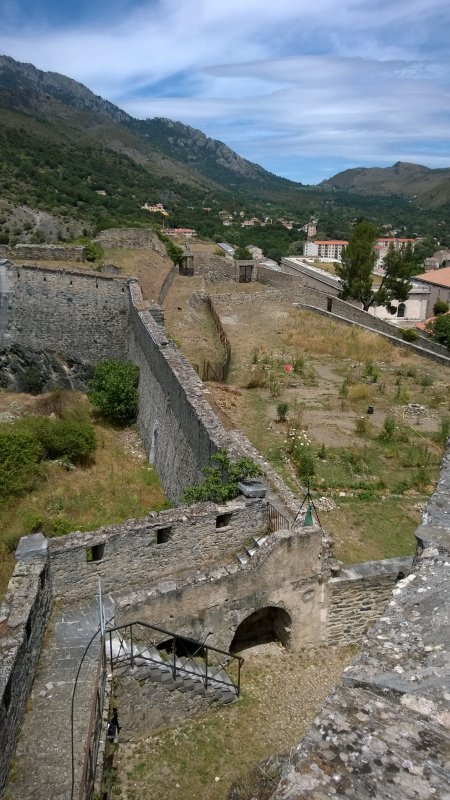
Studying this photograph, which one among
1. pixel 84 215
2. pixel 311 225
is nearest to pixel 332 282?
pixel 84 215

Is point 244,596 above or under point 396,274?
under

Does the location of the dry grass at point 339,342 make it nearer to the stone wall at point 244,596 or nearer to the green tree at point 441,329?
the green tree at point 441,329

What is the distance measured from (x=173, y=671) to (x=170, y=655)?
433 mm

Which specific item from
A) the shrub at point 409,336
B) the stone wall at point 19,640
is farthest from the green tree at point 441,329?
the stone wall at point 19,640

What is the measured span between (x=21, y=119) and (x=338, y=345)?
320 feet

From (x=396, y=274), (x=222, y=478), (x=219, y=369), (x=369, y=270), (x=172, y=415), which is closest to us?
(x=222, y=478)

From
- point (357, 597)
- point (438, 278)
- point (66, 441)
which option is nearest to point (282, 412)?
point (66, 441)

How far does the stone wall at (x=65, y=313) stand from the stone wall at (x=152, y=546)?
1317 centimetres

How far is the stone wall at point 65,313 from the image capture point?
21.0 metres

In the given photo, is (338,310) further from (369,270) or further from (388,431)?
(388,431)

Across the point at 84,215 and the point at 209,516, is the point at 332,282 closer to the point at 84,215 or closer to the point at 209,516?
the point at 84,215

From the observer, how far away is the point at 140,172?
386 ft

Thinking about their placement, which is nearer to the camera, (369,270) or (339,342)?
(339,342)

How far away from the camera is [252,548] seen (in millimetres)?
9133
